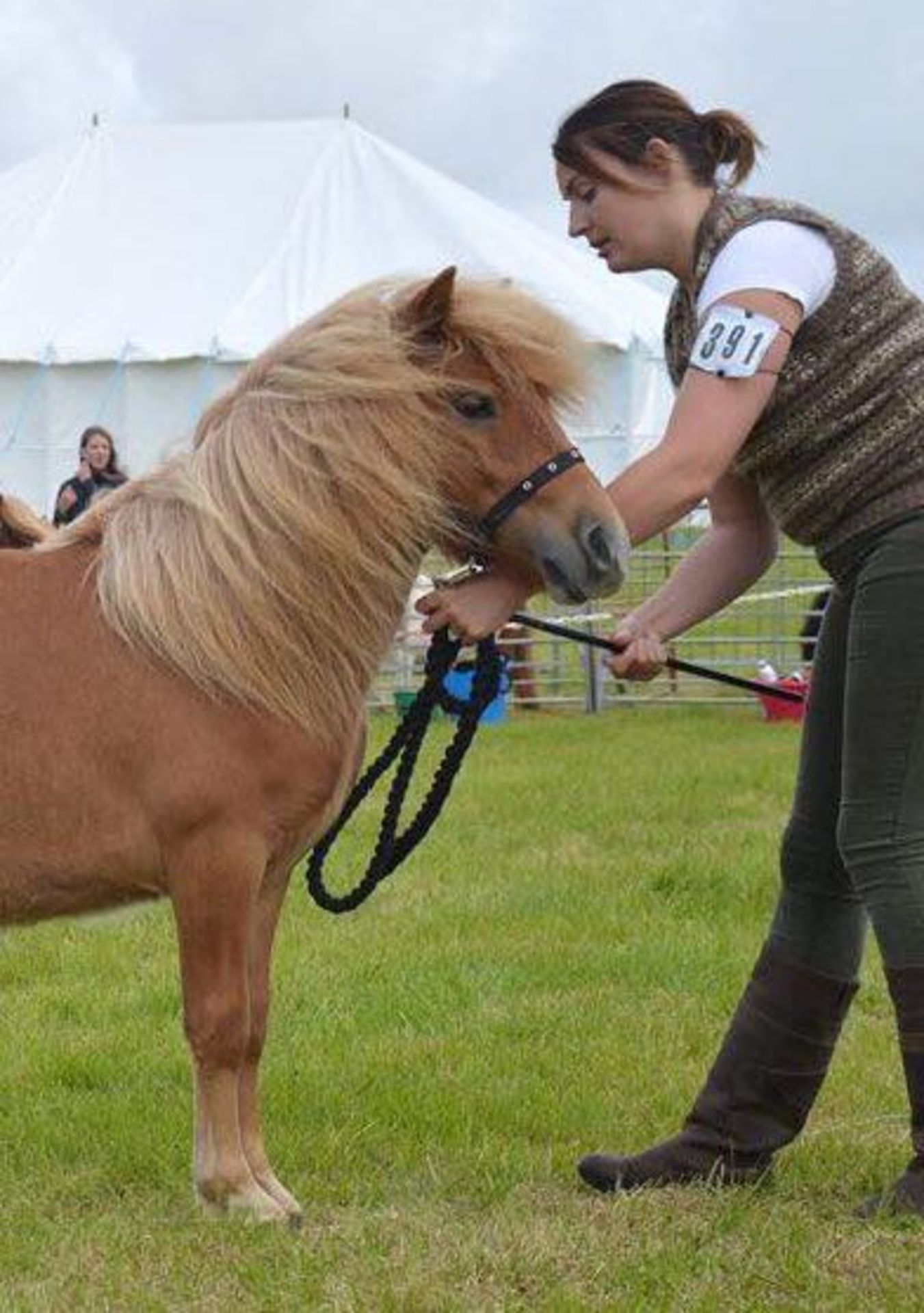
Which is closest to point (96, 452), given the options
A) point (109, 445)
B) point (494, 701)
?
point (109, 445)

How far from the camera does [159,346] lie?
1961 centimetres

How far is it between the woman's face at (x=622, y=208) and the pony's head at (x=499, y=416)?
19cm

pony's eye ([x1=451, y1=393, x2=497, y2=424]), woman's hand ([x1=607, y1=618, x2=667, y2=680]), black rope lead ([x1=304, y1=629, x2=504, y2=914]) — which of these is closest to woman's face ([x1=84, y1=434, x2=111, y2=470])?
A: black rope lead ([x1=304, y1=629, x2=504, y2=914])

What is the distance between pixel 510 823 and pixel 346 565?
17.3ft

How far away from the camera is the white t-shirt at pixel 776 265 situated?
365 centimetres

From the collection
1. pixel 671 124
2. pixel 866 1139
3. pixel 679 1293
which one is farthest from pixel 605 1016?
pixel 671 124

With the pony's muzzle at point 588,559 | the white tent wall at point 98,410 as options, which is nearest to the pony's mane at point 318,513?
the pony's muzzle at point 588,559

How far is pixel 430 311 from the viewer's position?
3840 mm

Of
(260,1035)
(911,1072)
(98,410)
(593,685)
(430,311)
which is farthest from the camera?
(98,410)

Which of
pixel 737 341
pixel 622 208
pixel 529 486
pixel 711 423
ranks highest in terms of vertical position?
pixel 622 208

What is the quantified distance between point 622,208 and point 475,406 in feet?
1.50

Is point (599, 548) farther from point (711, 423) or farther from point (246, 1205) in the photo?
point (246, 1205)

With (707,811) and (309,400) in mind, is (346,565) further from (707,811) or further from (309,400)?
(707,811)

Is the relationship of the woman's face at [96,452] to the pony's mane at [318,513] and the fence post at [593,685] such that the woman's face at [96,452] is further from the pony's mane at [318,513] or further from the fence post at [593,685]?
the pony's mane at [318,513]
